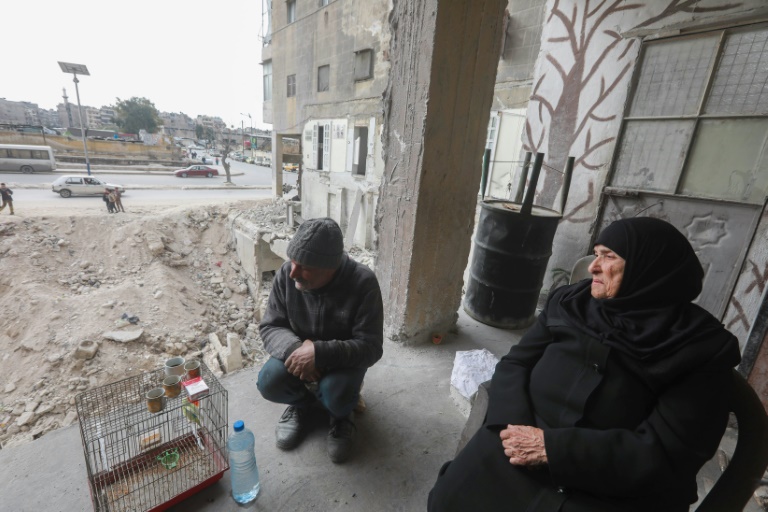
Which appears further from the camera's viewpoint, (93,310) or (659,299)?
(93,310)

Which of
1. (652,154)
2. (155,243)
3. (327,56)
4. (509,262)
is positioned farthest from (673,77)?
(155,243)

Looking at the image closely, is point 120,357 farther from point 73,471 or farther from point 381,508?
point 381,508

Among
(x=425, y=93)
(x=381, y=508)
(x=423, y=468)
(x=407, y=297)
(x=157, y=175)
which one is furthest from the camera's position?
(x=157, y=175)

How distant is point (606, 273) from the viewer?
1155 mm

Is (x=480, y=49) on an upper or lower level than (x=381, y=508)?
upper

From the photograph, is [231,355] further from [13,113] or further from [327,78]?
[13,113]

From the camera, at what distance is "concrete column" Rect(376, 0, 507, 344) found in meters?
2.19

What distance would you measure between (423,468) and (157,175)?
2645 centimetres

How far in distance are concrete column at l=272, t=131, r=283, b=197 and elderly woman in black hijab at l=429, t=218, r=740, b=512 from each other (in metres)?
15.9

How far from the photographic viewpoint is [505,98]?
7.05 meters

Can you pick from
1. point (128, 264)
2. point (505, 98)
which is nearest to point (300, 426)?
point (505, 98)

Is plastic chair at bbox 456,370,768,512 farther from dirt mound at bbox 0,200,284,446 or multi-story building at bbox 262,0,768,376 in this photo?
dirt mound at bbox 0,200,284,446

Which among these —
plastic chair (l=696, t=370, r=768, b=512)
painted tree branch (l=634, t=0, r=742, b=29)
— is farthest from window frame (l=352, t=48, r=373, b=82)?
plastic chair (l=696, t=370, r=768, b=512)

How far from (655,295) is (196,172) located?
2644cm
